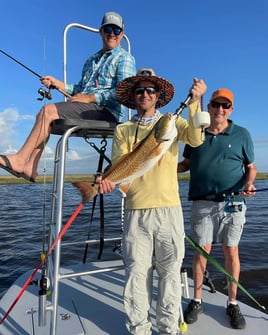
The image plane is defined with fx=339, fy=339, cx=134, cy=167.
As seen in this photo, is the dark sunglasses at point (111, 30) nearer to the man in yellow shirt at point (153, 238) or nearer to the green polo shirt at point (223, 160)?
the man in yellow shirt at point (153, 238)

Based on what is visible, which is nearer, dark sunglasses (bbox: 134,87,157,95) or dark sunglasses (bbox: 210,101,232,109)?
dark sunglasses (bbox: 134,87,157,95)

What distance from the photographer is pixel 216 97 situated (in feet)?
14.3

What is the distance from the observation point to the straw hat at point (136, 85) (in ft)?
11.8

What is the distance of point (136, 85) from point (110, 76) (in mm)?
829

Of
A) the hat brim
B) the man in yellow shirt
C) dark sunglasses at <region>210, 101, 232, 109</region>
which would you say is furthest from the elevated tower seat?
dark sunglasses at <region>210, 101, 232, 109</region>

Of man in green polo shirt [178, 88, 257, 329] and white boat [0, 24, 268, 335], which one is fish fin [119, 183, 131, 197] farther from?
man in green polo shirt [178, 88, 257, 329]

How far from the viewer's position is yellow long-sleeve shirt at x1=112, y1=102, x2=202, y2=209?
3.43m

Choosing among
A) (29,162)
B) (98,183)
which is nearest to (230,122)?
(98,183)

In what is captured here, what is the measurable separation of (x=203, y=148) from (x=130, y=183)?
1.46 m

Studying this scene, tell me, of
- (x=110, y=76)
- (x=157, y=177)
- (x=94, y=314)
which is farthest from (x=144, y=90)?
(x=94, y=314)

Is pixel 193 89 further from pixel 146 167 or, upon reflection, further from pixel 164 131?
pixel 146 167

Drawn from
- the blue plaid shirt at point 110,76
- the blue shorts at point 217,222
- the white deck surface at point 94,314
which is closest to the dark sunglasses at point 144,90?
the blue plaid shirt at point 110,76

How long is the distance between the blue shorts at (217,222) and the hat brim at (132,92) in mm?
1422

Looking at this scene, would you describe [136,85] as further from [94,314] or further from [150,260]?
[94,314]
